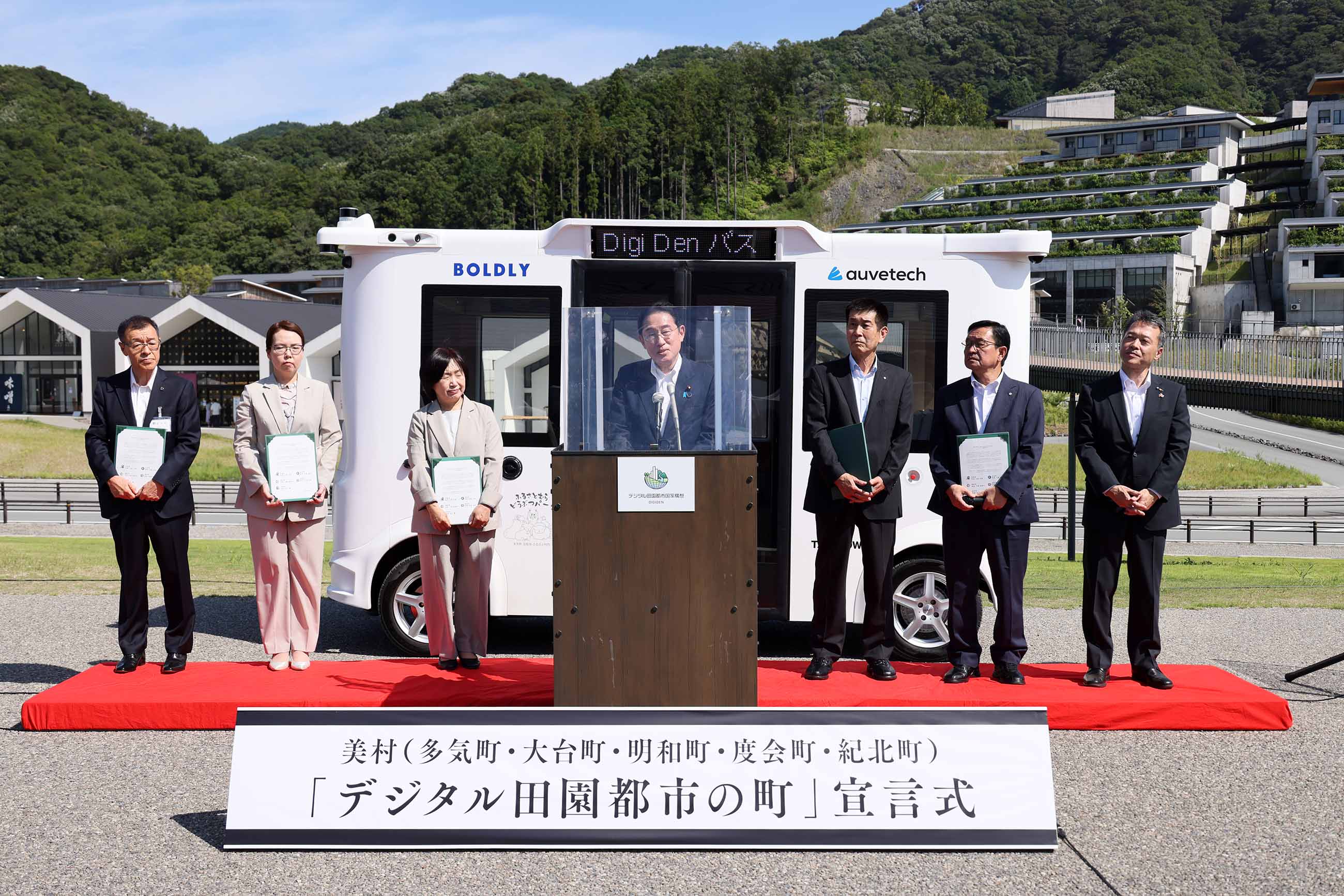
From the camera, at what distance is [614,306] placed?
7398 mm

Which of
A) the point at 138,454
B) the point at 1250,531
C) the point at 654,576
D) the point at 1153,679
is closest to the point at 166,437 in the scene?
the point at 138,454

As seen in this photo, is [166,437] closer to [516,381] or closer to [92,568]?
[516,381]

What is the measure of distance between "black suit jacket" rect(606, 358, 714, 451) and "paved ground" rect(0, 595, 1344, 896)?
1628mm

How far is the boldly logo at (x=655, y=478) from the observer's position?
4797 millimetres

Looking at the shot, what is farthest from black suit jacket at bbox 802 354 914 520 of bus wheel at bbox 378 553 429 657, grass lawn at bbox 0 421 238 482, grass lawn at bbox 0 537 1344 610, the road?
the road

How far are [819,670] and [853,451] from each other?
3.68ft

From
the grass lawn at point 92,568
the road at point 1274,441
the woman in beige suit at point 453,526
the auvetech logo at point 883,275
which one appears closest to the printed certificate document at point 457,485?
the woman in beige suit at point 453,526

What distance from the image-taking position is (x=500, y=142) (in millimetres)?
117375

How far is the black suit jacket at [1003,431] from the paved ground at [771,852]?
1.17 m

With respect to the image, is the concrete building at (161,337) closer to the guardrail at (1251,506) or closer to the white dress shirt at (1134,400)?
the guardrail at (1251,506)

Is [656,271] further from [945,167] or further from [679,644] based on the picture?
[945,167]

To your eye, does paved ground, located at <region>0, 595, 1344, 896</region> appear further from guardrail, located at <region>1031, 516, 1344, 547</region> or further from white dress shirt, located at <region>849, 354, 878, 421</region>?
guardrail, located at <region>1031, 516, 1344, 547</region>

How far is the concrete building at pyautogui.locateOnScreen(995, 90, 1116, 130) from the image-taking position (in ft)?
413

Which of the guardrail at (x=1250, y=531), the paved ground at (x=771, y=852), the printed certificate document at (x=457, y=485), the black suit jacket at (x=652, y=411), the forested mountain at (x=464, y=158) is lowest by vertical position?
the guardrail at (x=1250, y=531)
